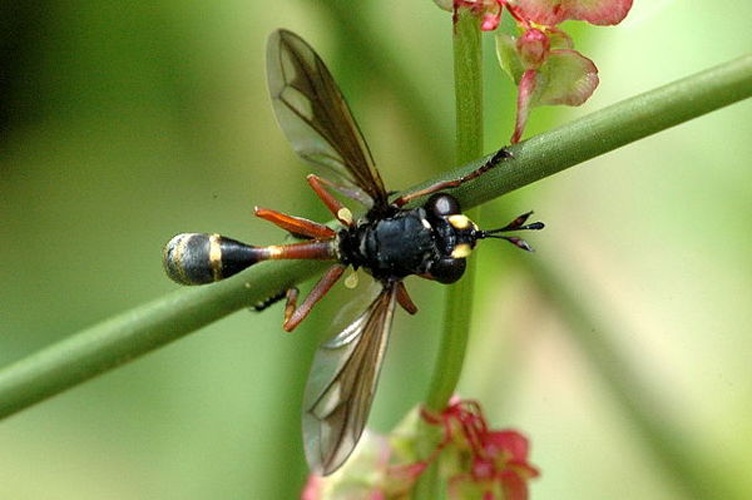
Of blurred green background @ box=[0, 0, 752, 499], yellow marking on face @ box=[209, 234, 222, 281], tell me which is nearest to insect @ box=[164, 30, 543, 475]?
yellow marking on face @ box=[209, 234, 222, 281]

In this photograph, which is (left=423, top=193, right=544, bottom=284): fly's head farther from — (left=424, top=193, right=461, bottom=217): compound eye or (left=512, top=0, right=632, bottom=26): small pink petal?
(left=512, top=0, right=632, bottom=26): small pink petal

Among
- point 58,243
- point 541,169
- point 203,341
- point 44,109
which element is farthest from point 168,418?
point 541,169

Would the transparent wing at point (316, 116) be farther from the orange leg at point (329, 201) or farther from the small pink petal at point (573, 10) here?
the small pink petal at point (573, 10)

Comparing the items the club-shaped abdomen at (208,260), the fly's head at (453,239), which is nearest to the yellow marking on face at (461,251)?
the fly's head at (453,239)

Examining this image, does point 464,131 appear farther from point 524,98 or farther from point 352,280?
point 352,280

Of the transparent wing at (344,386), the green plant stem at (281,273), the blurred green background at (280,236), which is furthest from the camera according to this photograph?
the blurred green background at (280,236)

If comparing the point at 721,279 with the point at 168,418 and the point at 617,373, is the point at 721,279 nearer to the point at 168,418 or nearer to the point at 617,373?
the point at 617,373
